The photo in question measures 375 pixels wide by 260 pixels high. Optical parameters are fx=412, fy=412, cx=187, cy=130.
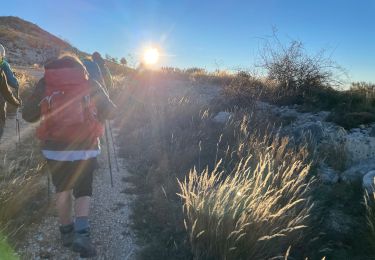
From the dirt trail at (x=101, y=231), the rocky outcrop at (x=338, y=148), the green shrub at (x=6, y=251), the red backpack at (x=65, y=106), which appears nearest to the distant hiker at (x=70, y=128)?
the red backpack at (x=65, y=106)

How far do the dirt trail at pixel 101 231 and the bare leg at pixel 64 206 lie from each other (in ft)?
1.00

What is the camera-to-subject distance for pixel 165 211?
5.36 m

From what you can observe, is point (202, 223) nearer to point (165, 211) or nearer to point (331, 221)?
point (165, 211)

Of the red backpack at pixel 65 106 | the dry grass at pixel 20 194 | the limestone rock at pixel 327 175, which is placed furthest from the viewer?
the limestone rock at pixel 327 175

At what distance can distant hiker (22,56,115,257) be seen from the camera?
156 inches

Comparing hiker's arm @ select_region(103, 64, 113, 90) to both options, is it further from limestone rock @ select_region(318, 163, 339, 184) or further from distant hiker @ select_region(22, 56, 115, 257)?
limestone rock @ select_region(318, 163, 339, 184)

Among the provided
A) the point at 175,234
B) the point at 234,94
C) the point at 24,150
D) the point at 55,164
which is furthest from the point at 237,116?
the point at 55,164

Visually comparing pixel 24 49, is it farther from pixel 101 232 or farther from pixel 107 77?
pixel 101 232

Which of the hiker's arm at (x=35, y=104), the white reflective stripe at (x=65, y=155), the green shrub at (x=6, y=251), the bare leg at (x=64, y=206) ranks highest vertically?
the hiker's arm at (x=35, y=104)

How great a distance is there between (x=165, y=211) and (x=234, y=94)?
8.37 m

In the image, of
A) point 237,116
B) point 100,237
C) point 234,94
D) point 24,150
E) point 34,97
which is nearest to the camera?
point 34,97

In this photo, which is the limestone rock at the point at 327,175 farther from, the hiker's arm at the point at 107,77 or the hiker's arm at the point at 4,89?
the hiker's arm at the point at 4,89

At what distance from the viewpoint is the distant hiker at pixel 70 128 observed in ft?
13.0

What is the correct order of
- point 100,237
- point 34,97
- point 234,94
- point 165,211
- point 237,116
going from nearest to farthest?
point 34,97 < point 100,237 < point 165,211 < point 237,116 < point 234,94
